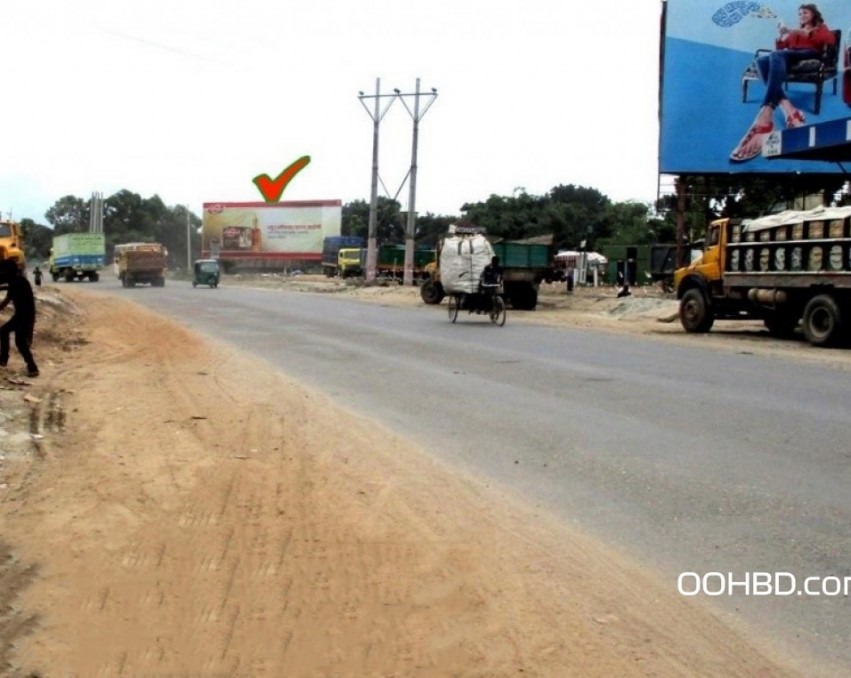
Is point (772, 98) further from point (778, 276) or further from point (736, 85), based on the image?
point (778, 276)

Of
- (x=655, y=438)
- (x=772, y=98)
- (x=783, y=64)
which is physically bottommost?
(x=655, y=438)

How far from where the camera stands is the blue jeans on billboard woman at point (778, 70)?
114 feet

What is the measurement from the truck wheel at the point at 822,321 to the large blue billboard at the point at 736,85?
54.5ft

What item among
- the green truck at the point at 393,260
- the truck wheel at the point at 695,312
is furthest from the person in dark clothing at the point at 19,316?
the green truck at the point at 393,260

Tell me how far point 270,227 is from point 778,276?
65690 millimetres

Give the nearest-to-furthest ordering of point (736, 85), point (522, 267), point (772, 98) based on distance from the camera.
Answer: point (522, 267)
point (772, 98)
point (736, 85)

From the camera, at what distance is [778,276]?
69.1 ft

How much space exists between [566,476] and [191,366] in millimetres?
8661

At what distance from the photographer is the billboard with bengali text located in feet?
268

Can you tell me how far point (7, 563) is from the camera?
17.6 feet

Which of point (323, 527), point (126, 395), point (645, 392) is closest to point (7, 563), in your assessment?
point (323, 527)

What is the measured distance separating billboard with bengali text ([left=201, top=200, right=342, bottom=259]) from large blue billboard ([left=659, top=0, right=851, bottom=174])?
157 feet

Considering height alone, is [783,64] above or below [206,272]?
above

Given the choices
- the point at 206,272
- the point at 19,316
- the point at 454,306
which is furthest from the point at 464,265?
the point at 206,272
